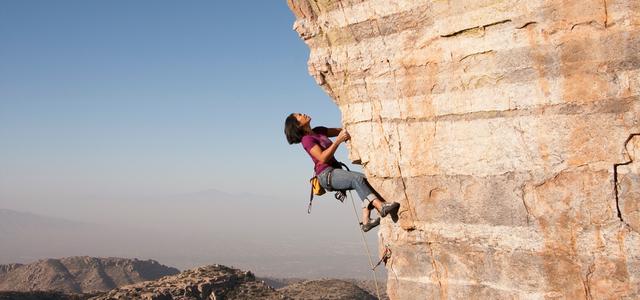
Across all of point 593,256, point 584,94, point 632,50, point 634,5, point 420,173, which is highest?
point 634,5

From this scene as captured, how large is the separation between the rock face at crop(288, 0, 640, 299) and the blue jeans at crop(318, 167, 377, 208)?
7.9 inches

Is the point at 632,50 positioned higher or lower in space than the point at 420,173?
higher

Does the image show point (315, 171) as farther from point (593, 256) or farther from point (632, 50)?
point (632, 50)

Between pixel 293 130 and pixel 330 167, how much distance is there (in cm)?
86

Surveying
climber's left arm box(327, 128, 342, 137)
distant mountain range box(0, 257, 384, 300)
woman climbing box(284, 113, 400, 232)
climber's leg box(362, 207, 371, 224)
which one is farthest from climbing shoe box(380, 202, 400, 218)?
distant mountain range box(0, 257, 384, 300)

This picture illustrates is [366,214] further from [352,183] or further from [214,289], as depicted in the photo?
[214,289]

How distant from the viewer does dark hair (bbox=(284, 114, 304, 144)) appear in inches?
349

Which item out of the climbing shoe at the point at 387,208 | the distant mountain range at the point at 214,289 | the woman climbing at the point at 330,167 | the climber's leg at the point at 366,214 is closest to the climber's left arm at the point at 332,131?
the woman climbing at the point at 330,167

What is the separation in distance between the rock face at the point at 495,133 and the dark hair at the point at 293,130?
0.73 m

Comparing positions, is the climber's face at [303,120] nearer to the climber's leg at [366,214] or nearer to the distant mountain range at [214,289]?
the climber's leg at [366,214]

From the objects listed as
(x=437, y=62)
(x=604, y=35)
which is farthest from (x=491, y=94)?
(x=604, y=35)

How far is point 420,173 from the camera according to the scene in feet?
26.0

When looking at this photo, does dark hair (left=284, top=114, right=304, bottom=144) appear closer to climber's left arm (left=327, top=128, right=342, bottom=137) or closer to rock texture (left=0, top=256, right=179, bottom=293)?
climber's left arm (left=327, top=128, right=342, bottom=137)

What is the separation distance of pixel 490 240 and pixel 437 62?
2443 millimetres
